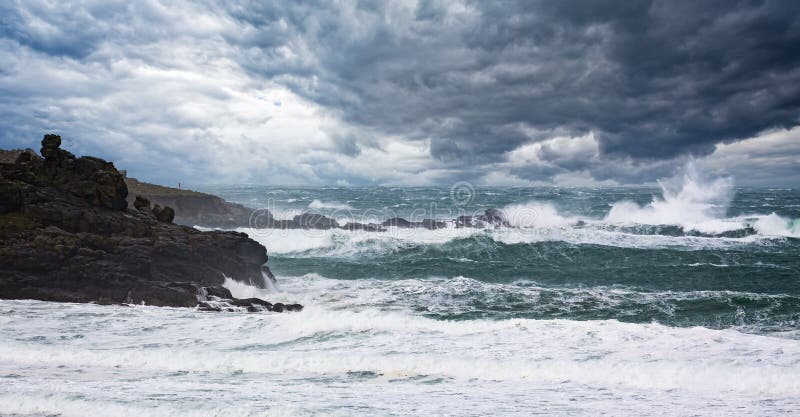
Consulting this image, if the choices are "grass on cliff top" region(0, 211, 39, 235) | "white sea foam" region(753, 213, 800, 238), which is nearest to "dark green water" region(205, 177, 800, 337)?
"white sea foam" region(753, 213, 800, 238)

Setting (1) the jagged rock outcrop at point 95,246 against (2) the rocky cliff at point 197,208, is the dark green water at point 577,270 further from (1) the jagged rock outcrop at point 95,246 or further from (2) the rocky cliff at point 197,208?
(2) the rocky cliff at point 197,208

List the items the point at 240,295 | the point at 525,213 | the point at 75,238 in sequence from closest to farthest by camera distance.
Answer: the point at 75,238 → the point at 240,295 → the point at 525,213

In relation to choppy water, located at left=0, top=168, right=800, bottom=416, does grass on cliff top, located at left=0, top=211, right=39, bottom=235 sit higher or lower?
higher

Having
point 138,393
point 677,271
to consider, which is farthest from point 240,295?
point 677,271

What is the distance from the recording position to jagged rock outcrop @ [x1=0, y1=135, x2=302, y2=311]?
13547mm

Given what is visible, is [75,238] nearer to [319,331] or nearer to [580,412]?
[319,331]

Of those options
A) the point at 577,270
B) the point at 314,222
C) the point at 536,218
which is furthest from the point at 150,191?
the point at 577,270

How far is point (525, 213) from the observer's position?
48.3 metres

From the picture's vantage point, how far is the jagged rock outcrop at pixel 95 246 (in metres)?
13.5

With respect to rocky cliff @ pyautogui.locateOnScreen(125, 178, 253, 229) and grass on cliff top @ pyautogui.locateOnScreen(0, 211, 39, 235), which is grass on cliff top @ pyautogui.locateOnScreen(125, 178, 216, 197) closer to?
rocky cliff @ pyautogui.locateOnScreen(125, 178, 253, 229)

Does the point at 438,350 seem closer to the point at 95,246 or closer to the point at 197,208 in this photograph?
the point at 95,246

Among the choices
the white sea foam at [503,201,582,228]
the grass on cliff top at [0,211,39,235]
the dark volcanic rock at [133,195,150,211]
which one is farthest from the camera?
the white sea foam at [503,201,582,228]

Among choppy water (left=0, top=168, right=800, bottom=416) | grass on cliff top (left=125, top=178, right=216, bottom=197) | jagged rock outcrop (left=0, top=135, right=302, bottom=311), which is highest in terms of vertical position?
grass on cliff top (left=125, top=178, right=216, bottom=197)

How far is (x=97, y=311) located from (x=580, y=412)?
11.3 metres
